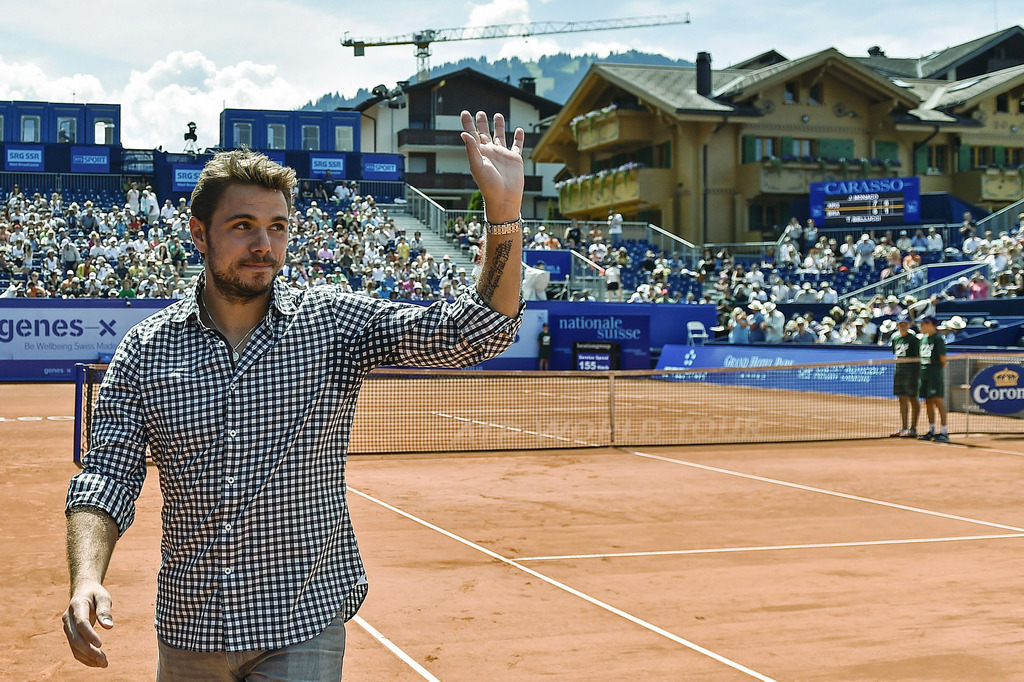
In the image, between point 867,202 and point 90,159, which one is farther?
point 90,159

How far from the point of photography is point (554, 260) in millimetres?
35344

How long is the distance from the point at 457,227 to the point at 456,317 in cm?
3764

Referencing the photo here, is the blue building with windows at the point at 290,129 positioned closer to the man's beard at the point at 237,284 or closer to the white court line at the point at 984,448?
the white court line at the point at 984,448

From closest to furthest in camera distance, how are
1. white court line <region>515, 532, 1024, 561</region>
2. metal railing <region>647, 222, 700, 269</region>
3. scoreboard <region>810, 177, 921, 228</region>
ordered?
white court line <region>515, 532, 1024, 561</region> → scoreboard <region>810, 177, 921, 228</region> → metal railing <region>647, 222, 700, 269</region>

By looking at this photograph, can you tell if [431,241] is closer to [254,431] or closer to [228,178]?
[228,178]

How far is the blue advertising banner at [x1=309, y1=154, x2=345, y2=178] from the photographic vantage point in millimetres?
46500

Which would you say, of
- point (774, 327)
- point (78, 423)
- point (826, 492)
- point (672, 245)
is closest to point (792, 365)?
point (774, 327)

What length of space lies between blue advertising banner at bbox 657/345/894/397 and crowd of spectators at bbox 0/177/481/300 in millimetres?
7024

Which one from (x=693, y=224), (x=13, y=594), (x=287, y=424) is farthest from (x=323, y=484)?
(x=693, y=224)

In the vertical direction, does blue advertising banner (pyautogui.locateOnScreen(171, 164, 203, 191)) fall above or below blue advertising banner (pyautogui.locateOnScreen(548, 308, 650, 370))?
above

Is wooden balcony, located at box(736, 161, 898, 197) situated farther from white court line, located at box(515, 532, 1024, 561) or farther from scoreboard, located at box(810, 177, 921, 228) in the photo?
white court line, located at box(515, 532, 1024, 561)

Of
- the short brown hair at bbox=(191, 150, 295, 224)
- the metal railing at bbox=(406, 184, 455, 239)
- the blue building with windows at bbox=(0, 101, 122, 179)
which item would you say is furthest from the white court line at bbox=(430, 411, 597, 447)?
the blue building with windows at bbox=(0, 101, 122, 179)

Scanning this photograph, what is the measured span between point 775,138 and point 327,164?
62.5 feet

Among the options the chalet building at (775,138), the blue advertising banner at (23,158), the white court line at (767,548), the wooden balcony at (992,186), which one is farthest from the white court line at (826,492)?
the wooden balcony at (992,186)
